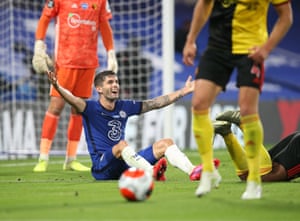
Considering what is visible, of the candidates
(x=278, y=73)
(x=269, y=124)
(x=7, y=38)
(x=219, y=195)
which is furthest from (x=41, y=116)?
(x=219, y=195)

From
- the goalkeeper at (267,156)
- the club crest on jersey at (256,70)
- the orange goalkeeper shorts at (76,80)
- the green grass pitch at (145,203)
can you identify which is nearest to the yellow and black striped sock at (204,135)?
the green grass pitch at (145,203)

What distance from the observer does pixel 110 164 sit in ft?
22.8

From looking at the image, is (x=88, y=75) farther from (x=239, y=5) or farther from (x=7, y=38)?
(x=7, y=38)

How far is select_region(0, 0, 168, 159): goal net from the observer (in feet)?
44.0

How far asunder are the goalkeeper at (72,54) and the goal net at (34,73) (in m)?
3.42

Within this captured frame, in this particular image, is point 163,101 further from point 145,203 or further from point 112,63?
point 145,203

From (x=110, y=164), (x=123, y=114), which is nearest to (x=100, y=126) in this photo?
(x=123, y=114)

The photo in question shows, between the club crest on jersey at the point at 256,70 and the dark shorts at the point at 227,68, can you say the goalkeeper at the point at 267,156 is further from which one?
the club crest on jersey at the point at 256,70

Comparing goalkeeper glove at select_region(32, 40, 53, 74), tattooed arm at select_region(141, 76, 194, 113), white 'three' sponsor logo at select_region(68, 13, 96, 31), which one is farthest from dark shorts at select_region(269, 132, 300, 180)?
white 'three' sponsor logo at select_region(68, 13, 96, 31)

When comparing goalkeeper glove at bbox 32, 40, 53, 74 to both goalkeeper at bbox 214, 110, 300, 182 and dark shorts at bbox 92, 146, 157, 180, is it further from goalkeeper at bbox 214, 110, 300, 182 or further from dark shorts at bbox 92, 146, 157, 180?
goalkeeper at bbox 214, 110, 300, 182

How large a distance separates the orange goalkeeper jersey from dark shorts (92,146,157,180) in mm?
2182

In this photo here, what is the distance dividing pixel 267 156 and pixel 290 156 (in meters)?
0.18

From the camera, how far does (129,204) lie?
4.98 m

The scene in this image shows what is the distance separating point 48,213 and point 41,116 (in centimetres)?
917
